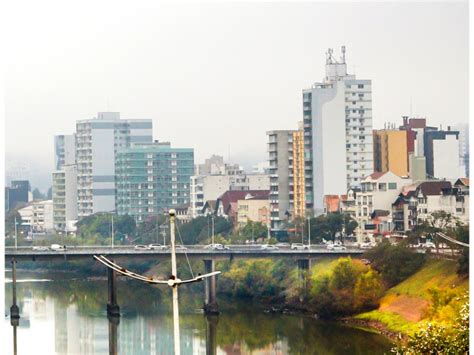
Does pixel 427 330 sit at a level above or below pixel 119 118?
below

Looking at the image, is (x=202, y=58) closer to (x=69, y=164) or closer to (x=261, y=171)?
(x=261, y=171)

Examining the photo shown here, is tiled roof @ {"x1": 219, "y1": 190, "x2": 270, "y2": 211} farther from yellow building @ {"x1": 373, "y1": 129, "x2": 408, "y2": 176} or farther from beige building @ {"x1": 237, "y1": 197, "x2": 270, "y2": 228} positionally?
yellow building @ {"x1": 373, "y1": 129, "x2": 408, "y2": 176}

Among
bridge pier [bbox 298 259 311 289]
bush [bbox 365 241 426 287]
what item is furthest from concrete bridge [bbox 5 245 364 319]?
bush [bbox 365 241 426 287]

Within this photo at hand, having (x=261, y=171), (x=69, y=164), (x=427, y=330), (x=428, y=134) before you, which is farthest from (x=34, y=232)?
(x=427, y=330)

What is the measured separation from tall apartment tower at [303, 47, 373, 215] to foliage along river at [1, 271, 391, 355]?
2600 millimetres

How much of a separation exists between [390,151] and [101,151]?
395 centimetres

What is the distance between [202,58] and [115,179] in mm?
3322

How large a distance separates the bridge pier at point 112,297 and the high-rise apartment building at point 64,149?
10.7ft

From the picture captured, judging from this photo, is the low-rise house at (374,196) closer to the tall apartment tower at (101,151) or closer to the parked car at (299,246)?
the parked car at (299,246)

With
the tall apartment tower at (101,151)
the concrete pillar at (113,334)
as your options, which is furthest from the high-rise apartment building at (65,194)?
the concrete pillar at (113,334)

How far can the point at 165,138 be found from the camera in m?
18.2

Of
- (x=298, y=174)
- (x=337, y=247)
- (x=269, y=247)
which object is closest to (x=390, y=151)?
(x=298, y=174)

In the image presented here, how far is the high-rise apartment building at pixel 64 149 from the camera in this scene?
18266mm

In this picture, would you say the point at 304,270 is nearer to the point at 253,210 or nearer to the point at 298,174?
the point at 253,210
